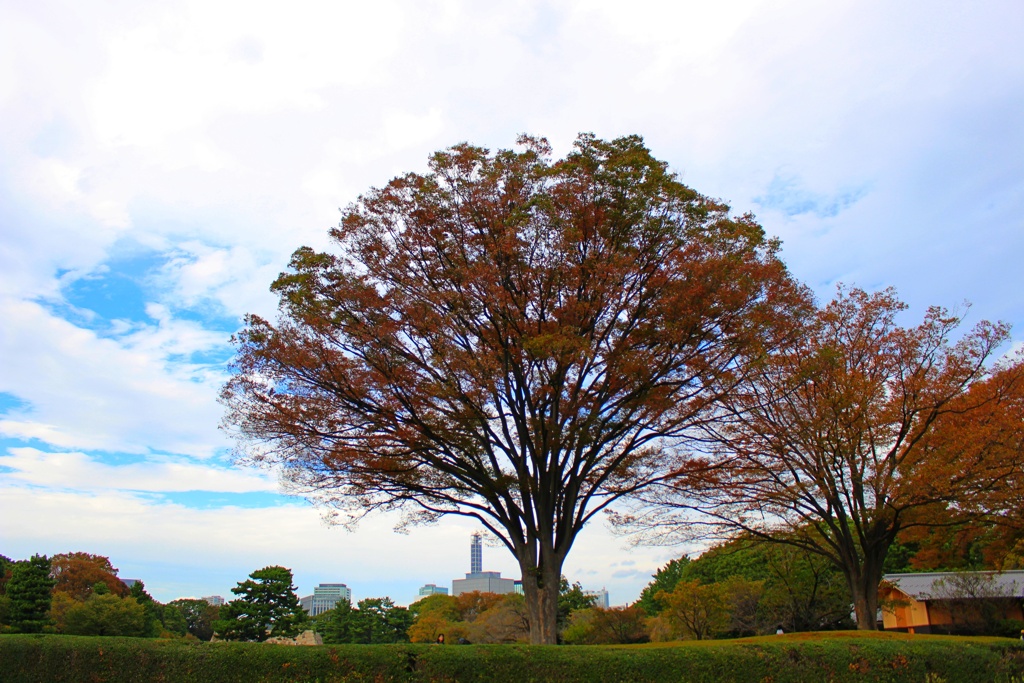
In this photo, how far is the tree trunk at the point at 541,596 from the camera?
1348cm

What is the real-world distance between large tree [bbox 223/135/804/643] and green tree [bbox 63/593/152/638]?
95.6 ft

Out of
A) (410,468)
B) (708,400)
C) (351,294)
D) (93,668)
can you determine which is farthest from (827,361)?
(93,668)

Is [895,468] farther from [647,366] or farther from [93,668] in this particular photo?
[93,668]

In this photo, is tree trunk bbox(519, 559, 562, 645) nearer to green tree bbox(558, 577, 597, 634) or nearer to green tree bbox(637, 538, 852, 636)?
green tree bbox(637, 538, 852, 636)

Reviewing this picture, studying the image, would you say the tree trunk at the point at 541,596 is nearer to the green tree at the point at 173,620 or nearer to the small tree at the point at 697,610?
the small tree at the point at 697,610

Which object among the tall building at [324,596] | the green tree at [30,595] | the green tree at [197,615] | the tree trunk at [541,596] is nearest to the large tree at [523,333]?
the tree trunk at [541,596]

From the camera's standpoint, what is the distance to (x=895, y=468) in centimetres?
1780

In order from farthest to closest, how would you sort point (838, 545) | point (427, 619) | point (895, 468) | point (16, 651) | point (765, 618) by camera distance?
point (427, 619), point (765, 618), point (838, 545), point (895, 468), point (16, 651)

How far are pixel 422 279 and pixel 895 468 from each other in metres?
13.4

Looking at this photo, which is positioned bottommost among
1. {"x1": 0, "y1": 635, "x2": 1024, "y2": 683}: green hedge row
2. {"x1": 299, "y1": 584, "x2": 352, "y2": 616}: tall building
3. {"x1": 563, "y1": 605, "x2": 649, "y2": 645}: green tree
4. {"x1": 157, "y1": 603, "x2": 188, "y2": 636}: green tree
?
{"x1": 299, "y1": 584, "x2": 352, "y2": 616}: tall building

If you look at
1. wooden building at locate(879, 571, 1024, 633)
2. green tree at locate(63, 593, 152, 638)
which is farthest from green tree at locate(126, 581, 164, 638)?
wooden building at locate(879, 571, 1024, 633)

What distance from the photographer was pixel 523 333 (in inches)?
529

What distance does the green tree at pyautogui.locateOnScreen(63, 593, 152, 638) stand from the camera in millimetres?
35094

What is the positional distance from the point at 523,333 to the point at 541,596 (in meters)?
5.39
